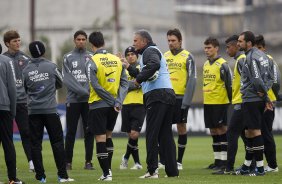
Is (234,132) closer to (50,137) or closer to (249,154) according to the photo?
(249,154)

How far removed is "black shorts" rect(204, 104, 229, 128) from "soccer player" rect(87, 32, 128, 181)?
3371mm

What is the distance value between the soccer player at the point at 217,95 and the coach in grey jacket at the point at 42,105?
13.5ft

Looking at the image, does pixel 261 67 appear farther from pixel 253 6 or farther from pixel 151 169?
pixel 253 6

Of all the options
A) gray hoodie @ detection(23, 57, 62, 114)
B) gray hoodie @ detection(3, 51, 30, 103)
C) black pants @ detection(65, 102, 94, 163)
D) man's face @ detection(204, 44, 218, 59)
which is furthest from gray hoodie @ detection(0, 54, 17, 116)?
man's face @ detection(204, 44, 218, 59)

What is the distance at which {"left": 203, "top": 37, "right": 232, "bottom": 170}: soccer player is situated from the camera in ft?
60.8

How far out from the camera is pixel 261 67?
51.6ft

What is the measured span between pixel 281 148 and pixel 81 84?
7.78 meters

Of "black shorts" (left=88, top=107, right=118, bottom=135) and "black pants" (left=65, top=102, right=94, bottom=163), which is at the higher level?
"black shorts" (left=88, top=107, right=118, bottom=135)

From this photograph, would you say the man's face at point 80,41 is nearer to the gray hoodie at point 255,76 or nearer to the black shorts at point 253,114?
the gray hoodie at point 255,76

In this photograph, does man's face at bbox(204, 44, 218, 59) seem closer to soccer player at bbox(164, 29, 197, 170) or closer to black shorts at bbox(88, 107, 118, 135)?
soccer player at bbox(164, 29, 197, 170)

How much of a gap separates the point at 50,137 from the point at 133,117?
12.9 ft

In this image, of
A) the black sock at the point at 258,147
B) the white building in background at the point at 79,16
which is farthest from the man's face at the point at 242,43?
the white building in background at the point at 79,16

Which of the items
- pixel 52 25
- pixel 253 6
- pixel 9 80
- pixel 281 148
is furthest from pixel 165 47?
pixel 9 80

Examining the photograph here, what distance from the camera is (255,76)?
1563 centimetres
